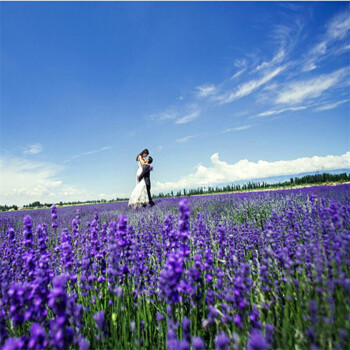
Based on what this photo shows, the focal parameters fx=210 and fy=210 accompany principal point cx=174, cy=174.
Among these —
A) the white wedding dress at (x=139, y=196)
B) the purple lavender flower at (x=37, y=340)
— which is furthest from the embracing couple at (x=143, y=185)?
the purple lavender flower at (x=37, y=340)

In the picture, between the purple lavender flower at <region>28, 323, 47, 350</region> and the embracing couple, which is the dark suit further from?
the purple lavender flower at <region>28, 323, 47, 350</region>

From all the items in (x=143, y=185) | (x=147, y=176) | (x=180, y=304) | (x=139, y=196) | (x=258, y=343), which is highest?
(x=147, y=176)

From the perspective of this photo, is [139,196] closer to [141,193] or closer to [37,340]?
[141,193]

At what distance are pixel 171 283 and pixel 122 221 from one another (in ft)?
1.97

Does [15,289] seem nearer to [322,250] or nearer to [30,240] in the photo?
[30,240]

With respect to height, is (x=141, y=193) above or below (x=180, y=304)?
above

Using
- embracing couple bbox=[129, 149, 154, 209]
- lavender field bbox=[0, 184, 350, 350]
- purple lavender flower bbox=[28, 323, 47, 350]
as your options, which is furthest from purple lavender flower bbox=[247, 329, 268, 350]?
embracing couple bbox=[129, 149, 154, 209]

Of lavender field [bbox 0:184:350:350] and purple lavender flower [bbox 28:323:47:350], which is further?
lavender field [bbox 0:184:350:350]

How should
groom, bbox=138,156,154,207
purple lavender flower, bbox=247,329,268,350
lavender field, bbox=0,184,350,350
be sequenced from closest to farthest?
purple lavender flower, bbox=247,329,268,350 < lavender field, bbox=0,184,350,350 < groom, bbox=138,156,154,207

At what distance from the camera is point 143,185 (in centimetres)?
1023

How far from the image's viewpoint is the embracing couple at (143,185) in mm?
9914

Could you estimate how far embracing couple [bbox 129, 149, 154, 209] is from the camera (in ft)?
32.5

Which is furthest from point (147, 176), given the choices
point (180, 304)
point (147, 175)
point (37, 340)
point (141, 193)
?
point (37, 340)

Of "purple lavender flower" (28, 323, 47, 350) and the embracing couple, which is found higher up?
the embracing couple
